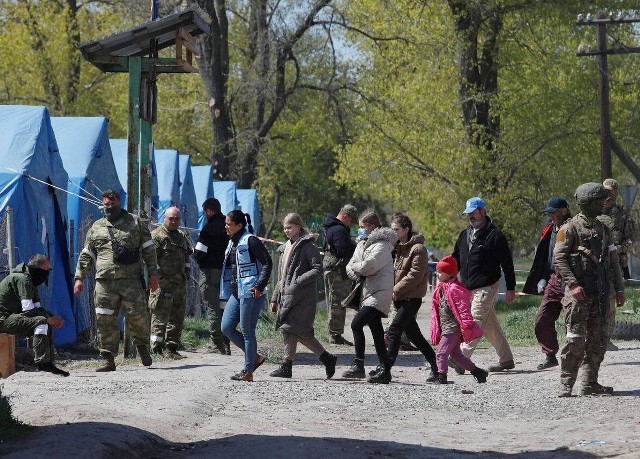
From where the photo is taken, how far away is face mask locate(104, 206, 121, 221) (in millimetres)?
14258

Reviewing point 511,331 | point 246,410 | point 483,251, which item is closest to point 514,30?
point 511,331

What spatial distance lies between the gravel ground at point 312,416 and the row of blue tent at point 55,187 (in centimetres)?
258

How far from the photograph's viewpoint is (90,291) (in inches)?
742

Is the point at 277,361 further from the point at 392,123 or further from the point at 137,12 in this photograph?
the point at 392,123

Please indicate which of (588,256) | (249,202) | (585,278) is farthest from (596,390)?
(249,202)

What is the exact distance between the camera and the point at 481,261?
14.4 m

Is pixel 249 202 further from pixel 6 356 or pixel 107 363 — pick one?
pixel 6 356

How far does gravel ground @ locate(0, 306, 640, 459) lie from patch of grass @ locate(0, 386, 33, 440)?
0.12 meters

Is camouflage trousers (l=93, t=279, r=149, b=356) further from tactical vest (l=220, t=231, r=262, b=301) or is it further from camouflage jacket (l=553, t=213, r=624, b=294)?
camouflage jacket (l=553, t=213, r=624, b=294)

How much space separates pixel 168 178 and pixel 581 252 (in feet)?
49.3

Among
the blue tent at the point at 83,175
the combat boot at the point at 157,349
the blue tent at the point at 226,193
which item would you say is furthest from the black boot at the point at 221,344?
the blue tent at the point at 226,193

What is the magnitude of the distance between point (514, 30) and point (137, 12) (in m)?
9.36

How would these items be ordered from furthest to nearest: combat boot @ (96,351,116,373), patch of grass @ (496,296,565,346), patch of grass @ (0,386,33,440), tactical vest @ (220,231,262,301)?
1. patch of grass @ (496,296,565,346)
2. combat boot @ (96,351,116,373)
3. tactical vest @ (220,231,262,301)
4. patch of grass @ (0,386,33,440)

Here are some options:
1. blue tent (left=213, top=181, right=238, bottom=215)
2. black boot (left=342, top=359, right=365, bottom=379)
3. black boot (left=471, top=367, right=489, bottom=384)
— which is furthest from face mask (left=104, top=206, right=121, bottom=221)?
blue tent (left=213, top=181, right=238, bottom=215)
